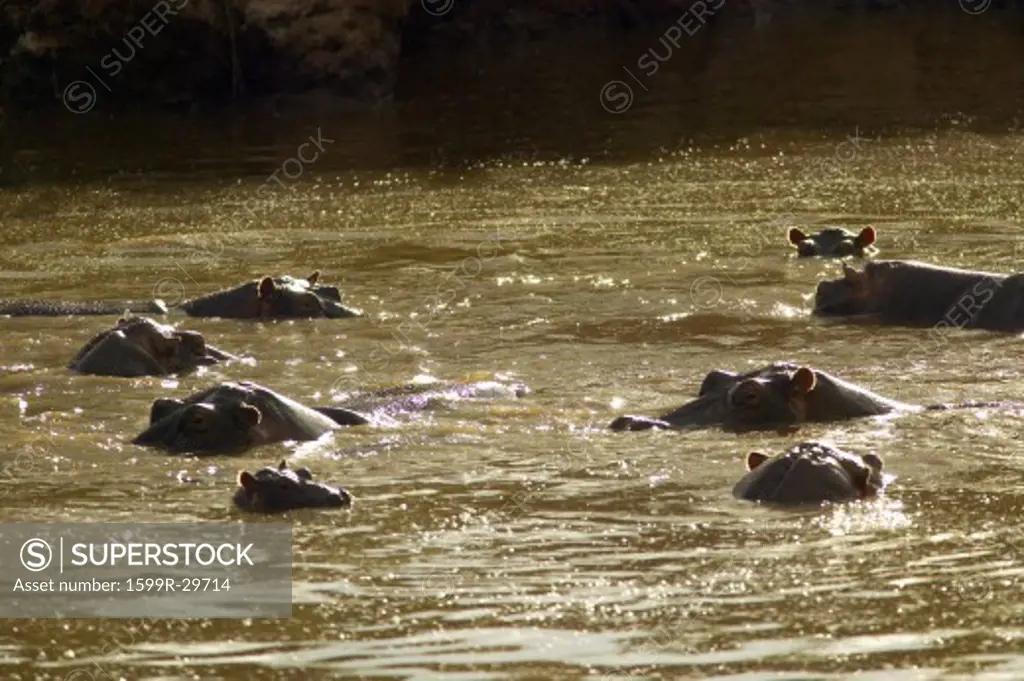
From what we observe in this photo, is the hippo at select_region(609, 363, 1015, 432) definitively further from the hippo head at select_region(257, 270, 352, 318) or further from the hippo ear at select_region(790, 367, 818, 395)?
the hippo head at select_region(257, 270, 352, 318)

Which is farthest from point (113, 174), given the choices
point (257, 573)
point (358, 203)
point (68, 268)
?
point (257, 573)

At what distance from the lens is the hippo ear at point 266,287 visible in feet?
35.8

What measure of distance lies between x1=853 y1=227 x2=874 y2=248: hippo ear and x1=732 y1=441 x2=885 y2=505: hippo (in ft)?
16.5

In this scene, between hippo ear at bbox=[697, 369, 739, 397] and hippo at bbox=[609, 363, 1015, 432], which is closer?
hippo at bbox=[609, 363, 1015, 432]

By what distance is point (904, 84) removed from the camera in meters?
19.6

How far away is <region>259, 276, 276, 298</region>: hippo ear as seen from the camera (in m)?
10.9

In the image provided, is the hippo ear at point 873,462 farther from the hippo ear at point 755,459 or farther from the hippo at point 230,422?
the hippo at point 230,422

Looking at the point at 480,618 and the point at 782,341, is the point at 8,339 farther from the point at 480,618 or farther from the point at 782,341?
the point at 480,618

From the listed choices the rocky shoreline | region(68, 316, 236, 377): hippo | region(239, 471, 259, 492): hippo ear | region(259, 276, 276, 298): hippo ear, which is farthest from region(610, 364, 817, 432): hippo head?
the rocky shoreline

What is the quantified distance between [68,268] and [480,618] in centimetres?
A: 723

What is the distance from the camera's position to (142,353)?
9625mm

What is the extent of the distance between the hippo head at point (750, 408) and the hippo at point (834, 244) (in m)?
3.96
